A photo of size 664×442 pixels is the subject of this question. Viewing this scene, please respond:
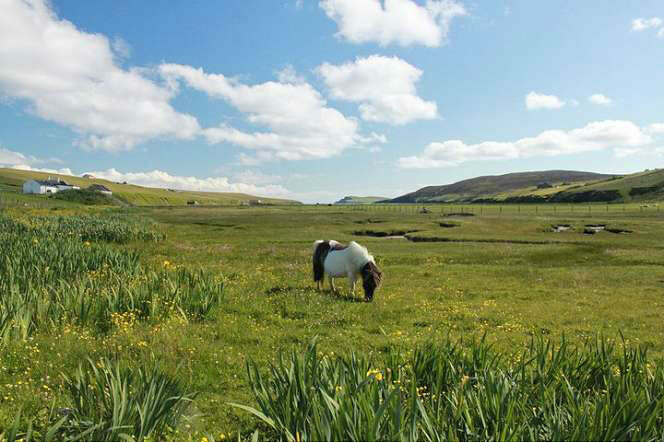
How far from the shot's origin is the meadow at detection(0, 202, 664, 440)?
455 centimetres

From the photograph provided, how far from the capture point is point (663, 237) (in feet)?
144

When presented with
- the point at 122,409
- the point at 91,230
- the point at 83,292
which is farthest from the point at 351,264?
the point at 91,230

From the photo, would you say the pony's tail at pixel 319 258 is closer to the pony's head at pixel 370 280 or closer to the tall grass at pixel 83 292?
the pony's head at pixel 370 280

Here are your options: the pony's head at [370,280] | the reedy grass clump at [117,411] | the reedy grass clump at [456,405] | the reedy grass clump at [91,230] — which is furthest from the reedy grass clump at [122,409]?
the reedy grass clump at [91,230]

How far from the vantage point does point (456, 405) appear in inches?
191

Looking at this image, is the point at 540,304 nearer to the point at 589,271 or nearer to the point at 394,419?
the point at 589,271

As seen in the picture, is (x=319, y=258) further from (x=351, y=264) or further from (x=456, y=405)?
(x=456, y=405)

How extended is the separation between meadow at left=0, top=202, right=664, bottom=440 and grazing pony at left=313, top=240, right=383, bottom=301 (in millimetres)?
874

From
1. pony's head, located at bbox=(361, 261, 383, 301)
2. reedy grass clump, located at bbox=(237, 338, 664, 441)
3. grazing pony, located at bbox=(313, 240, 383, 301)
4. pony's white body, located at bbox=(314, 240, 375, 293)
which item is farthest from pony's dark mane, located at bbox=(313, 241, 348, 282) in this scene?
reedy grass clump, located at bbox=(237, 338, 664, 441)

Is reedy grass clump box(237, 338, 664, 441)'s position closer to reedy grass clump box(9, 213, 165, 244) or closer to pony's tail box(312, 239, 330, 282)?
pony's tail box(312, 239, 330, 282)

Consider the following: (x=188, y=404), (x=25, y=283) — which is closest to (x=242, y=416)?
(x=188, y=404)

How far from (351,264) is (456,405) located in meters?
11.7

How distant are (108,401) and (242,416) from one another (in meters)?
2.12

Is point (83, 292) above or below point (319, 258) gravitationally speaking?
above
